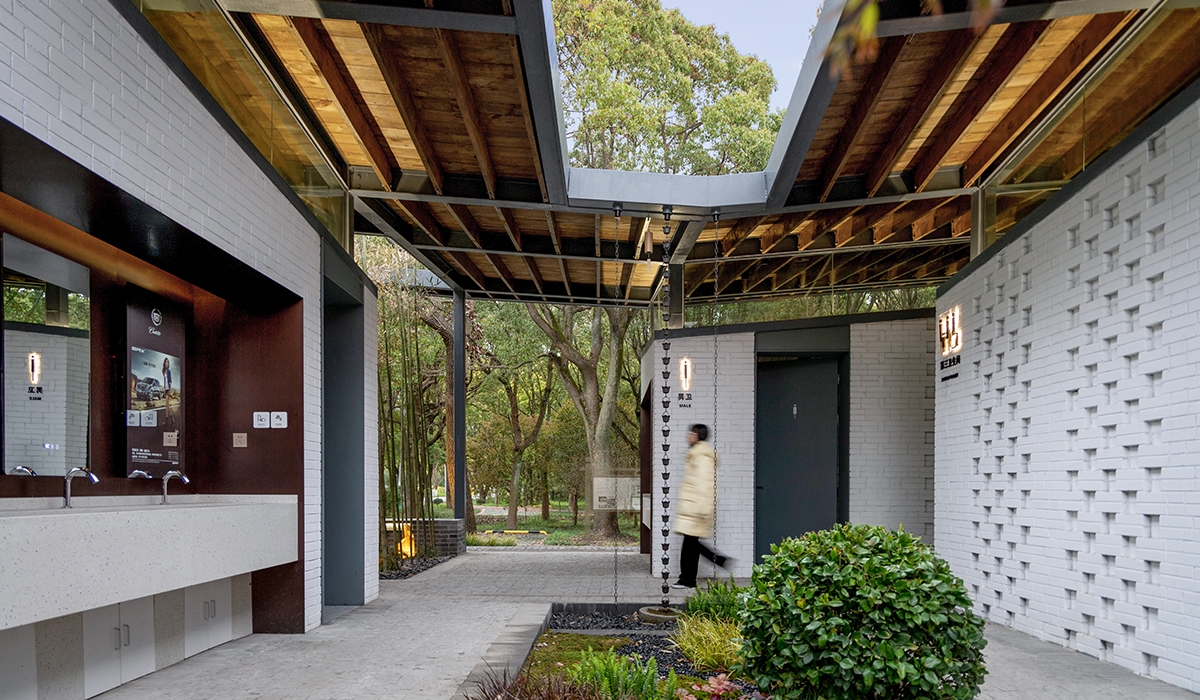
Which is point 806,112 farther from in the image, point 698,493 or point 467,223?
point 467,223

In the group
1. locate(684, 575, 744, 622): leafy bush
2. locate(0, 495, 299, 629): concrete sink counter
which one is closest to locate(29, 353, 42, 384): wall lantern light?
locate(0, 495, 299, 629): concrete sink counter

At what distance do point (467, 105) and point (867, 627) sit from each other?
450 centimetres

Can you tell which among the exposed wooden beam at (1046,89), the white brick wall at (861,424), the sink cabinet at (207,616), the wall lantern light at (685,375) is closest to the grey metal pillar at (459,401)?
the white brick wall at (861,424)

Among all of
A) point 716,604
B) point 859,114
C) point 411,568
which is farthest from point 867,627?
point 411,568

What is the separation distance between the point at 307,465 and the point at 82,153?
11.8ft

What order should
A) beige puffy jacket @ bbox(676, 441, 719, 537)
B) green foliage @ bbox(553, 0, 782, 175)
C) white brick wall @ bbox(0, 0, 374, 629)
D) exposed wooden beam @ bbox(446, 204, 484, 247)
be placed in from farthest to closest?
1. green foliage @ bbox(553, 0, 782, 175)
2. exposed wooden beam @ bbox(446, 204, 484, 247)
3. beige puffy jacket @ bbox(676, 441, 719, 537)
4. white brick wall @ bbox(0, 0, 374, 629)

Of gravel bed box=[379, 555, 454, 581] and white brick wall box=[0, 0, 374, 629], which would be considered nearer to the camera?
white brick wall box=[0, 0, 374, 629]

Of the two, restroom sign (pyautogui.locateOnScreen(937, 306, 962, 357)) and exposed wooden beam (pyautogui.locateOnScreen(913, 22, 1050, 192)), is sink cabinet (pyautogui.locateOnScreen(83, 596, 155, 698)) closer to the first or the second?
exposed wooden beam (pyautogui.locateOnScreen(913, 22, 1050, 192))

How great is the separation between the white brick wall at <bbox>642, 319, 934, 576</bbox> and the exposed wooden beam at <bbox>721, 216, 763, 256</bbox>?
1.07 meters

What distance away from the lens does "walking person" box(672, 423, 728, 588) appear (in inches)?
346

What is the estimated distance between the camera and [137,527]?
4.43m

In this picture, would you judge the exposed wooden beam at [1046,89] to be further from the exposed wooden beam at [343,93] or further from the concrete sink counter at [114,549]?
the concrete sink counter at [114,549]

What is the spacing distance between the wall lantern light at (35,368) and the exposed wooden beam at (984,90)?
581cm

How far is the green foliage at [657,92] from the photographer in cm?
1836
